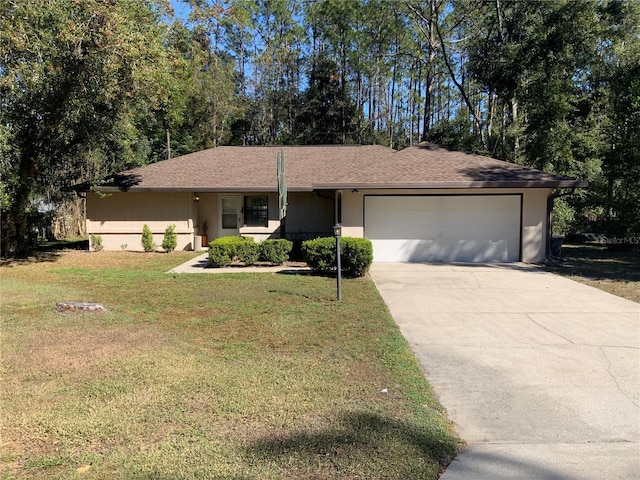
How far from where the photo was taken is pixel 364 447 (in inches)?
116

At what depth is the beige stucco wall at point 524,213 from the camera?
12.3 metres

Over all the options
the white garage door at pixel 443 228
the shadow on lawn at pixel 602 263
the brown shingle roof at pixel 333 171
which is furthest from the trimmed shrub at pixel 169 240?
the shadow on lawn at pixel 602 263

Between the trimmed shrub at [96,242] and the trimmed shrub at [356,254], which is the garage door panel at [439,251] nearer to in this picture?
the trimmed shrub at [356,254]

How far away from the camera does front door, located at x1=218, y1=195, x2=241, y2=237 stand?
16.4 meters

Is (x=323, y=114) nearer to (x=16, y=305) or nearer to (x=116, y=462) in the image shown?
(x=16, y=305)

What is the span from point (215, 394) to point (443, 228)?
10145mm

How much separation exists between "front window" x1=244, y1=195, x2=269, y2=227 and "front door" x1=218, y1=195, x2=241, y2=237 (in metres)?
0.45

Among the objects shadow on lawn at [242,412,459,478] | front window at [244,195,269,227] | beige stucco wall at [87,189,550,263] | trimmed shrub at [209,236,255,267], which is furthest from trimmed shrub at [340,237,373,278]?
front window at [244,195,269,227]

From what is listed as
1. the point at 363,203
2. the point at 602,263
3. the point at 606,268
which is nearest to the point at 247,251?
the point at 363,203

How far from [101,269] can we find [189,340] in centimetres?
738

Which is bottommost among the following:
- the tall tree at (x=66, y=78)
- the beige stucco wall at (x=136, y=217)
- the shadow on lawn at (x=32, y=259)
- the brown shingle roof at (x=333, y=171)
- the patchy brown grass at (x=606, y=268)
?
the patchy brown grass at (x=606, y=268)

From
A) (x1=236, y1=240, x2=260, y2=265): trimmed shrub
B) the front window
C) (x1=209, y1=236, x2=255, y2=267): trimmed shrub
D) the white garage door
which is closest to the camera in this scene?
(x1=209, y1=236, x2=255, y2=267): trimmed shrub

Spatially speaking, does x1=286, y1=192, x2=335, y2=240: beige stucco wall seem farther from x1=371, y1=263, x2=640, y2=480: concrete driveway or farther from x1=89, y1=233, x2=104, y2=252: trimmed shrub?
x1=371, y1=263, x2=640, y2=480: concrete driveway

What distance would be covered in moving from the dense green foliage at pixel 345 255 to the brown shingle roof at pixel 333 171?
7.92 feet
